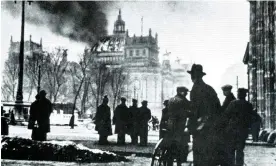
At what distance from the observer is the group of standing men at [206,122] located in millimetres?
6051

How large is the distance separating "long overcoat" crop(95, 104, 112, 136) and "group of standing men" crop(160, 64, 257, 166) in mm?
6700

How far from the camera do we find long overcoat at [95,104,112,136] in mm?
13328

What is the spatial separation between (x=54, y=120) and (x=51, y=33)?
18.6 m

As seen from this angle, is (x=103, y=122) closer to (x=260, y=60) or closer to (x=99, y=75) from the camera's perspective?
(x=260, y=60)

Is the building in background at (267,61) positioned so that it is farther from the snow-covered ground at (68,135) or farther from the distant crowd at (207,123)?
the distant crowd at (207,123)

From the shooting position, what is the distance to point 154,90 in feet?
232

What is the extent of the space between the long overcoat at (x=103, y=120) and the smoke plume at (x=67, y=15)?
7.87 ft

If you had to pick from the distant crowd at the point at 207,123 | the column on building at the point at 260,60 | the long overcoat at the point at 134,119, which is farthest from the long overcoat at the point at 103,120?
the column on building at the point at 260,60

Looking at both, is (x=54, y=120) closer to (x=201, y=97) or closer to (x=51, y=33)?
(x=51, y=33)

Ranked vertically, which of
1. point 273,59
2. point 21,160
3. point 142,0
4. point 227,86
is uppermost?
point 142,0

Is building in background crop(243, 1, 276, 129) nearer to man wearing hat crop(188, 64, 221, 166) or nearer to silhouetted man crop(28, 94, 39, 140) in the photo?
silhouetted man crop(28, 94, 39, 140)

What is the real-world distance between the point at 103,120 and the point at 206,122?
7.82 m

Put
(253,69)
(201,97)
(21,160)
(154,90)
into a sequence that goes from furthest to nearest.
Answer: (154,90)
(253,69)
(21,160)
(201,97)

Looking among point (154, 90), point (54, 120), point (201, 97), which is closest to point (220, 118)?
point (201, 97)
